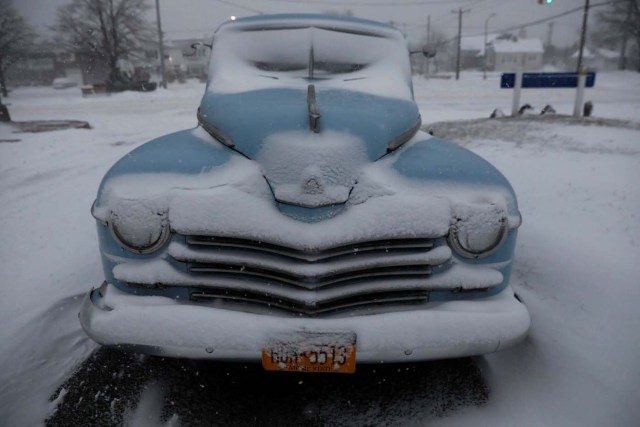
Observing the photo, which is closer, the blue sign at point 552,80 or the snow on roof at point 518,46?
the blue sign at point 552,80

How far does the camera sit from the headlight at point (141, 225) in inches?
81.7

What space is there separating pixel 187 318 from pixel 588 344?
2.30 metres

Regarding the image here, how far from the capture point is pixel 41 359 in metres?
2.59

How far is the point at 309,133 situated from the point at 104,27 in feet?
141

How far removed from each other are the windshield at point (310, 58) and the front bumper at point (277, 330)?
76.8 inches

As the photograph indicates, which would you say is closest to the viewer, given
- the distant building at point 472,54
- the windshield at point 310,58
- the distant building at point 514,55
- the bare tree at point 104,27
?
the windshield at point 310,58

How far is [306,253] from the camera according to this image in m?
1.98

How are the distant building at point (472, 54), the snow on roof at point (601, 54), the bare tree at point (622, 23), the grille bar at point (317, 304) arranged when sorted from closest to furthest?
the grille bar at point (317, 304) → the bare tree at point (622, 23) → the snow on roof at point (601, 54) → the distant building at point (472, 54)

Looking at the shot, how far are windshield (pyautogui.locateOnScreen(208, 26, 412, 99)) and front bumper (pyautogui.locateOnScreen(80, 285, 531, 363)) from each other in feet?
6.40

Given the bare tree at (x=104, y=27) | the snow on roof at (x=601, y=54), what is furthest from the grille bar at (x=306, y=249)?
the snow on roof at (x=601, y=54)

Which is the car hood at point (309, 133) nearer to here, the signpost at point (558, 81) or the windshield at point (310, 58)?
the windshield at point (310, 58)

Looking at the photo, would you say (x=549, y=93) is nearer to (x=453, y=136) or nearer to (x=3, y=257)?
(x=453, y=136)

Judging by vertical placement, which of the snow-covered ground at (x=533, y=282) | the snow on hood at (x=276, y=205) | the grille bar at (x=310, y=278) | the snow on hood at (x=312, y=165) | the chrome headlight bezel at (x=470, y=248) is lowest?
the snow-covered ground at (x=533, y=282)

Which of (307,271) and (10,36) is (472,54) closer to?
(10,36)
